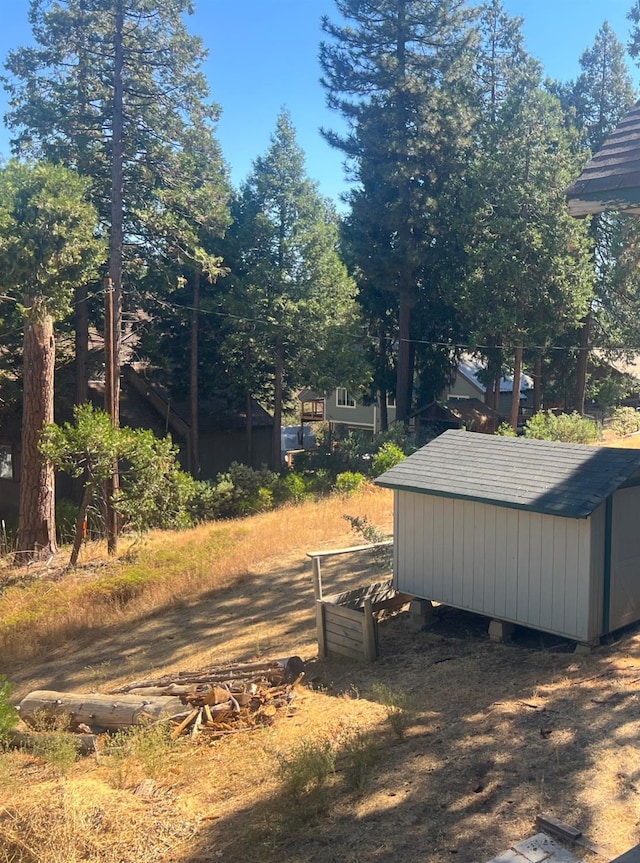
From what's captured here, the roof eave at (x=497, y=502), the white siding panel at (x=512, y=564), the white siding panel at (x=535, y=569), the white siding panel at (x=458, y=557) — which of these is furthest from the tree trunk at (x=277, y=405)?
the white siding panel at (x=535, y=569)

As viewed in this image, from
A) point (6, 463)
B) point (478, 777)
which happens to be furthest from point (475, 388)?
point (478, 777)

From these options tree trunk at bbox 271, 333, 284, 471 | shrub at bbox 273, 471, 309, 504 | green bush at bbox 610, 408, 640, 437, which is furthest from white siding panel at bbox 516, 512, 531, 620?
green bush at bbox 610, 408, 640, 437

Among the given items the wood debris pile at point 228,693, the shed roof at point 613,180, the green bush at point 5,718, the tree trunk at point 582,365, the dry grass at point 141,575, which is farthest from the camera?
the tree trunk at point 582,365

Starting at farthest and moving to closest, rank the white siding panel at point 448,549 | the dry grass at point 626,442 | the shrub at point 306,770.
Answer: the dry grass at point 626,442 < the white siding panel at point 448,549 < the shrub at point 306,770

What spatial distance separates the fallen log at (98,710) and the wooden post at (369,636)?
237 centimetres

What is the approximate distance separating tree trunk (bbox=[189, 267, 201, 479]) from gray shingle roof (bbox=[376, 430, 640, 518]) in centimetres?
1920

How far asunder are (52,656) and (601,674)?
885 cm

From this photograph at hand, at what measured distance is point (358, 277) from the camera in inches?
Result: 1394

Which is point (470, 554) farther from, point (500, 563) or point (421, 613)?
point (421, 613)

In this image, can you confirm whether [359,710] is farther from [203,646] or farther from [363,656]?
[203,646]

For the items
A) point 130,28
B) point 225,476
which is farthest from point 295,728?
point 130,28

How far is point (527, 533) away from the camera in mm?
8594

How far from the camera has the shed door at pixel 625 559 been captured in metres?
8.39

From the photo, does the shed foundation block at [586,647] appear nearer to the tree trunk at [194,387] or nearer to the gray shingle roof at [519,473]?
the gray shingle roof at [519,473]
